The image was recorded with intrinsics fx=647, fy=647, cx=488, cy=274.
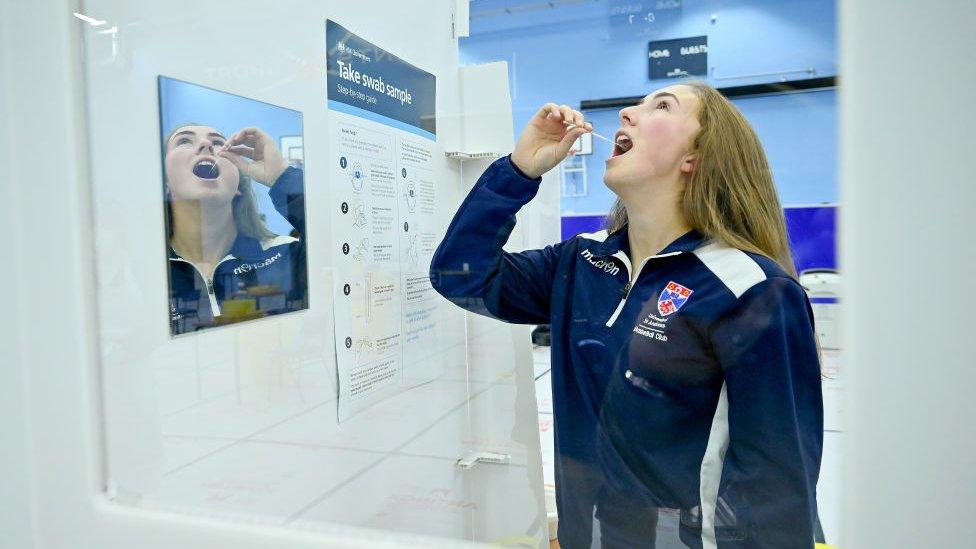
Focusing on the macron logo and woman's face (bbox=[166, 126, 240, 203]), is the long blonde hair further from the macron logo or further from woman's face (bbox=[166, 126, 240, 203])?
woman's face (bbox=[166, 126, 240, 203])

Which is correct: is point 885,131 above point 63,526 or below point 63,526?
above

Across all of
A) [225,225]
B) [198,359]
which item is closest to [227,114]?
[225,225]

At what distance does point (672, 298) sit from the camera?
1.08 meters

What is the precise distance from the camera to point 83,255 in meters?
0.85

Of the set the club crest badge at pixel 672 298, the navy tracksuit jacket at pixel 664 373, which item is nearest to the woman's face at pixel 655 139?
the navy tracksuit jacket at pixel 664 373

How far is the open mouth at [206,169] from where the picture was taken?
122cm

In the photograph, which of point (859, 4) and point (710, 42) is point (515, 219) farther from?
point (859, 4)

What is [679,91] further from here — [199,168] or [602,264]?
[199,168]

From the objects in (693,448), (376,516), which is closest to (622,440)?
(693,448)

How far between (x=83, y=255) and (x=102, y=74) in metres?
0.26

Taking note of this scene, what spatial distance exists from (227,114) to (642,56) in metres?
0.81

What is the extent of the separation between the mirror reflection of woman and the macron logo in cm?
62

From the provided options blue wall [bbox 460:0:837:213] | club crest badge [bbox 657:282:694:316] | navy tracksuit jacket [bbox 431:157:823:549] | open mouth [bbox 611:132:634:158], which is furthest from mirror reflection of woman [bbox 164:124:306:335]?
club crest badge [bbox 657:282:694:316]

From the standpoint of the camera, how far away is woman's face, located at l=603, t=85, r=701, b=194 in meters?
1.22
